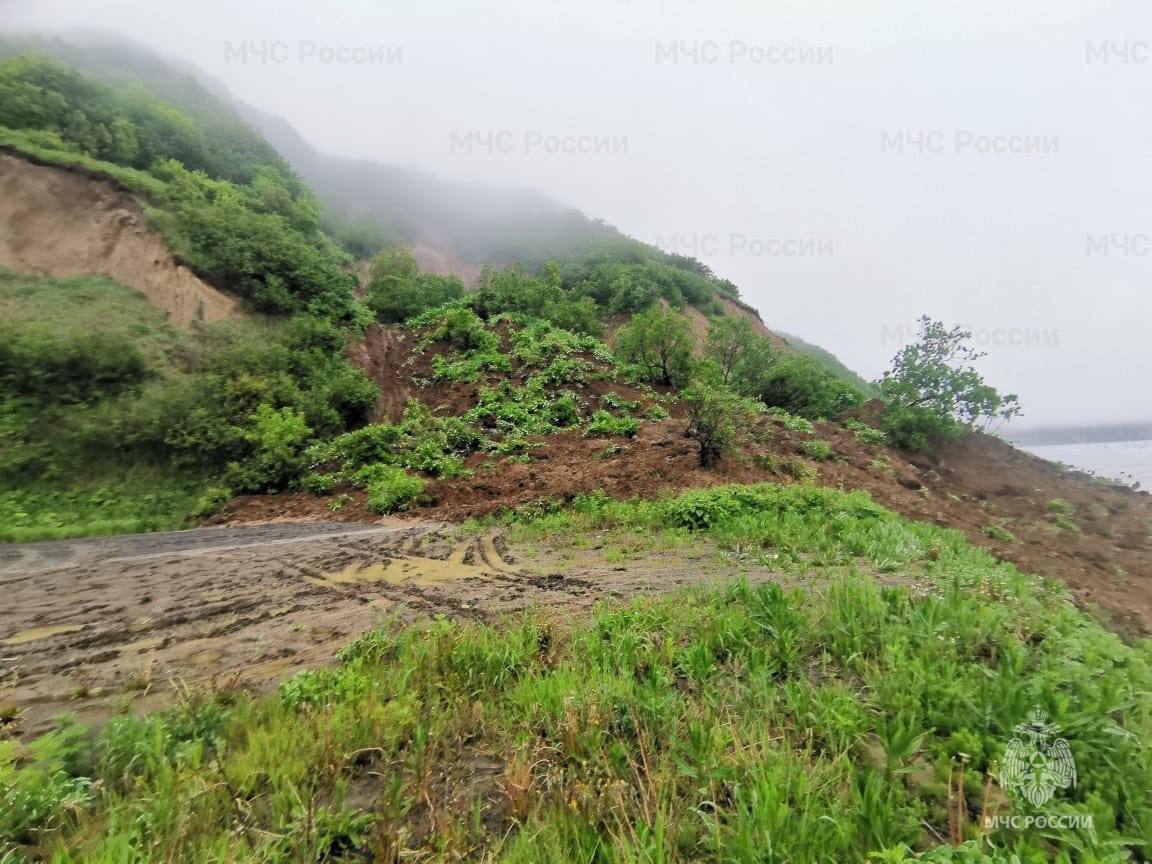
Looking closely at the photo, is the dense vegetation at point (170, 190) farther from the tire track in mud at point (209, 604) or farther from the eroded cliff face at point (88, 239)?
the tire track in mud at point (209, 604)

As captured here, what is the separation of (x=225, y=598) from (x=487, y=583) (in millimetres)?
3084

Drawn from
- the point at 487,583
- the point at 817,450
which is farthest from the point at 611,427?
the point at 487,583

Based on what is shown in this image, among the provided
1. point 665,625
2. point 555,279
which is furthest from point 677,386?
point 665,625

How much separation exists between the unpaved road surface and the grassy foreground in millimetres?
819

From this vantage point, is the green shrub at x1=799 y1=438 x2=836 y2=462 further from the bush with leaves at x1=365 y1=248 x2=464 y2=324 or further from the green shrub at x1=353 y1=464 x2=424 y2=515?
the bush with leaves at x1=365 y1=248 x2=464 y2=324

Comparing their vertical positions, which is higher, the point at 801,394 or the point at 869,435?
the point at 801,394

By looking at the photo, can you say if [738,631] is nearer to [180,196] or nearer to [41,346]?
[41,346]

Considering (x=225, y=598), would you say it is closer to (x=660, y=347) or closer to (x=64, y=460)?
(x=64, y=460)

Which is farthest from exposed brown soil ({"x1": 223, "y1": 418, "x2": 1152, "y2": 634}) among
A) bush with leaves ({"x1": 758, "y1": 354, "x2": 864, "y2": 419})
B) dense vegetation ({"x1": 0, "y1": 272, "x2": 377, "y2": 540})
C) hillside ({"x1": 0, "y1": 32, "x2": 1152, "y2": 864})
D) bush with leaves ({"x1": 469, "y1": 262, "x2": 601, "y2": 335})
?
bush with leaves ({"x1": 469, "y1": 262, "x2": 601, "y2": 335})

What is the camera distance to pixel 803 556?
19.8ft

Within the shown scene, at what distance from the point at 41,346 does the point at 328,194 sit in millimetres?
66809

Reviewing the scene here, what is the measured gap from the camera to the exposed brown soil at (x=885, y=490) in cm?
927

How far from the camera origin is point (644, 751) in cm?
232

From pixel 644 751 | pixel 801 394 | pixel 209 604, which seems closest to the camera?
pixel 644 751
